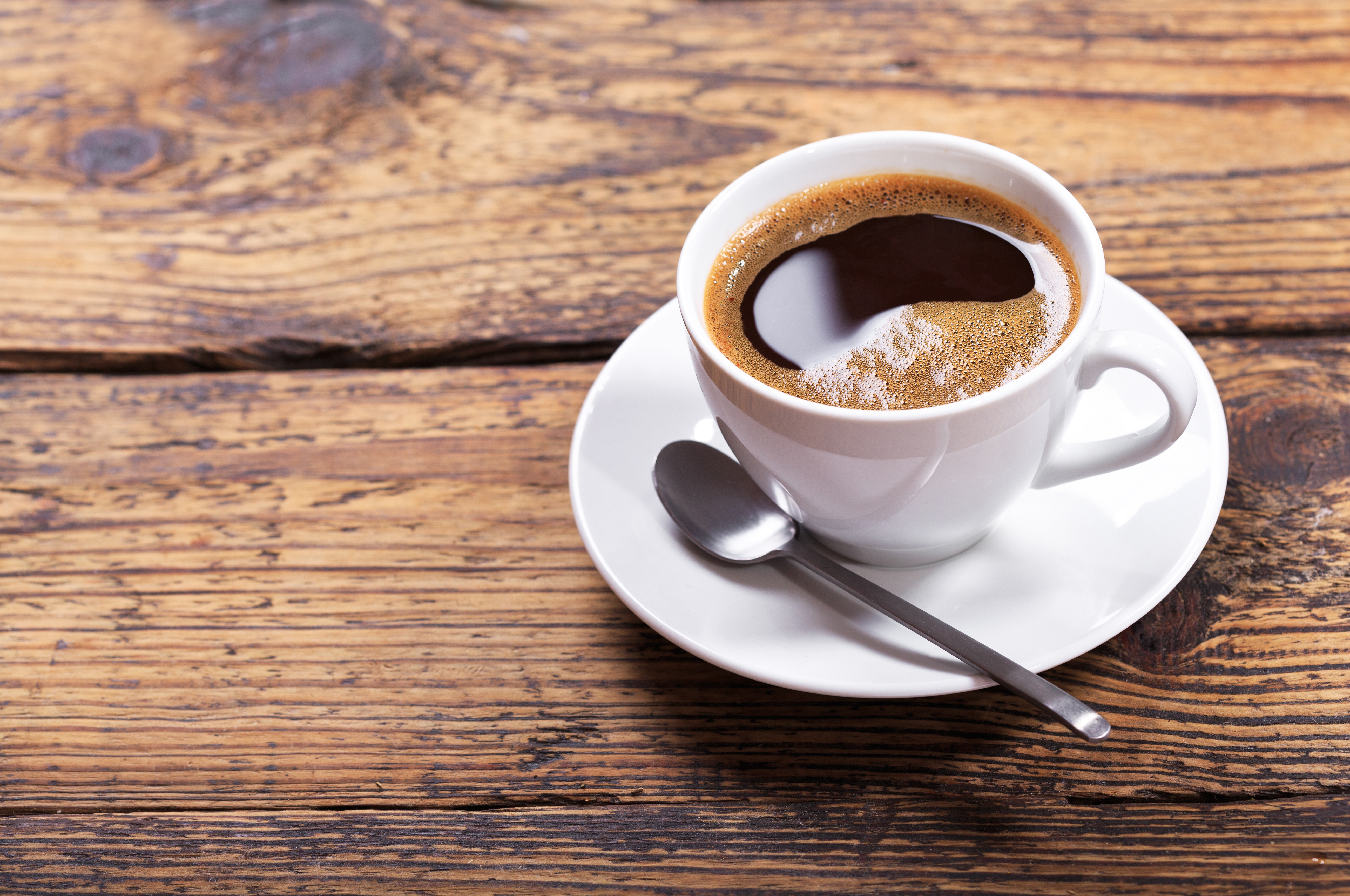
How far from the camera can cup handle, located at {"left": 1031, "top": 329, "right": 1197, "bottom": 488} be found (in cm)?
77

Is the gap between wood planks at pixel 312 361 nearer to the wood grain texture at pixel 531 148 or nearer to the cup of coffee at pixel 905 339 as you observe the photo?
the wood grain texture at pixel 531 148

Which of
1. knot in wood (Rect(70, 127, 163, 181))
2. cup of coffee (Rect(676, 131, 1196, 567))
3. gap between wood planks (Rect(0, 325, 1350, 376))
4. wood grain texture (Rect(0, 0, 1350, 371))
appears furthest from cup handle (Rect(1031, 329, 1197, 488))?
knot in wood (Rect(70, 127, 163, 181))

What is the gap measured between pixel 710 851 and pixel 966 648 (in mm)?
261

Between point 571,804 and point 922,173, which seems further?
point 922,173

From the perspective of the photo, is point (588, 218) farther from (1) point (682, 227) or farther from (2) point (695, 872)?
(2) point (695, 872)

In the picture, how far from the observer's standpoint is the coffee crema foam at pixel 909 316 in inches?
33.2

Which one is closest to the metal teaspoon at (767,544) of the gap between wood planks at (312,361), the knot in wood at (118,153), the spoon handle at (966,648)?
the spoon handle at (966,648)

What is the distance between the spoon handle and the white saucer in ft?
0.05

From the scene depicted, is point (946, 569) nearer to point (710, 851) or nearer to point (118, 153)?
point (710, 851)

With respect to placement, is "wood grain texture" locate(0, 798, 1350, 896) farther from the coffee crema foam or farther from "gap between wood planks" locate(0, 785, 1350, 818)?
the coffee crema foam

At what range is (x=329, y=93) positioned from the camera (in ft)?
4.96

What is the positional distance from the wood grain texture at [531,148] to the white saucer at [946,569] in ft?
0.82

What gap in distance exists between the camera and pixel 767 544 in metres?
0.90

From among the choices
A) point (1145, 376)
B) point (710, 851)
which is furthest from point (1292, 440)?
point (710, 851)
